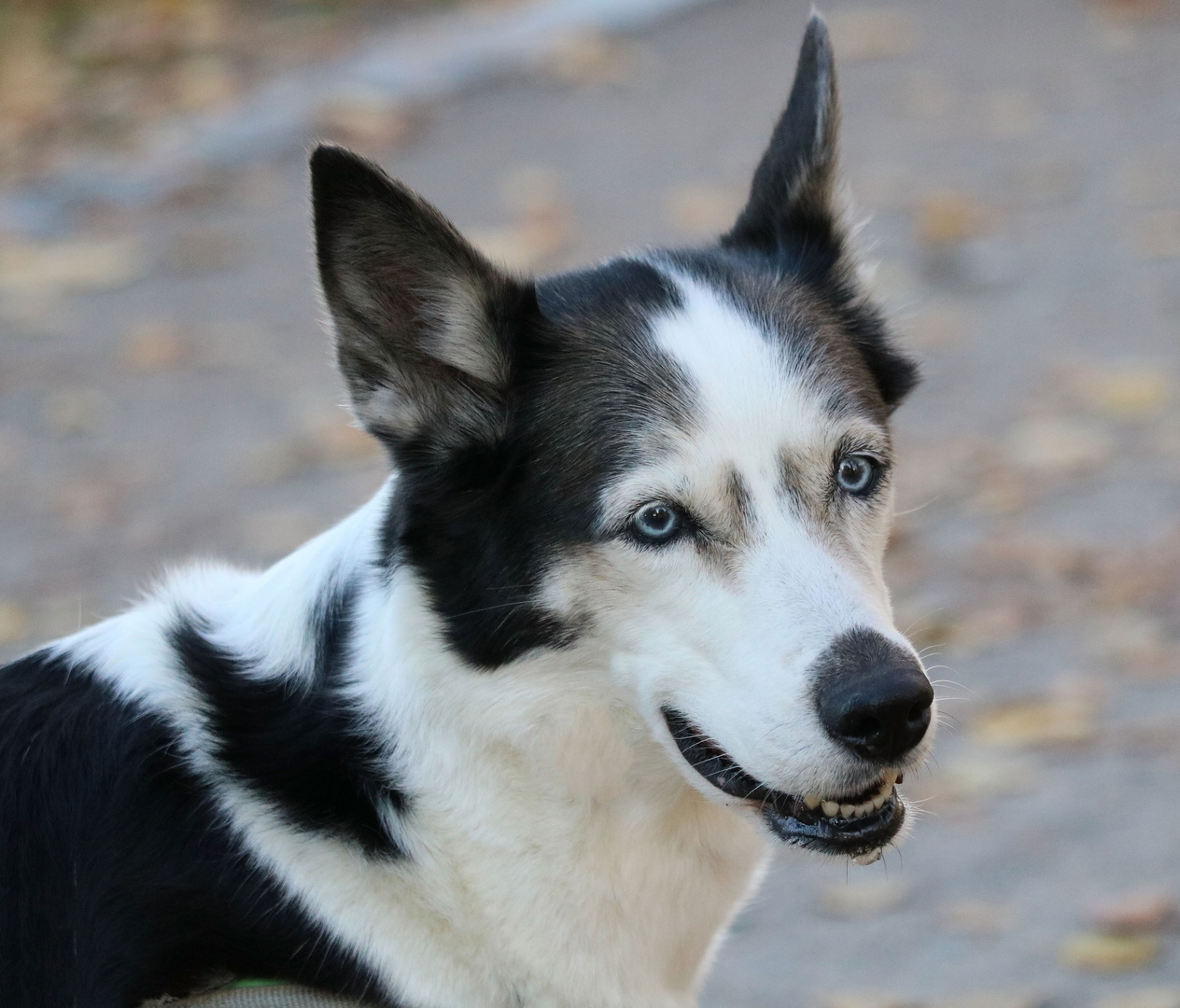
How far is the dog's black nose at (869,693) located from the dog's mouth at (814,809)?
0.16m

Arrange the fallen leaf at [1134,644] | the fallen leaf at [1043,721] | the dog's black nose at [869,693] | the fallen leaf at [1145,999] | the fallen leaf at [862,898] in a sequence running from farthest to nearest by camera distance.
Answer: the fallen leaf at [1134,644], the fallen leaf at [1043,721], the fallen leaf at [862,898], the fallen leaf at [1145,999], the dog's black nose at [869,693]

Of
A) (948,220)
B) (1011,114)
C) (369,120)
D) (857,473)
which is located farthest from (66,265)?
(857,473)

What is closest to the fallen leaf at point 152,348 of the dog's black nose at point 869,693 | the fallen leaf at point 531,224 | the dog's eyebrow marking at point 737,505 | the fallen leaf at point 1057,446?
the fallen leaf at point 531,224

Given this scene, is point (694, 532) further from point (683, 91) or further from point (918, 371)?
point (683, 91)

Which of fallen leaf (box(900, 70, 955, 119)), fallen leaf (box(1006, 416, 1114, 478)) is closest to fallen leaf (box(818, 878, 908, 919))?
fallen leaf (box(1006, 416, 1114, 478))

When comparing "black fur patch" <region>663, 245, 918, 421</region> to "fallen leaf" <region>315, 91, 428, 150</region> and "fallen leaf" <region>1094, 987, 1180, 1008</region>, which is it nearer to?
"fallen leaf" <region>1094, 987, 1180, 1008</region>

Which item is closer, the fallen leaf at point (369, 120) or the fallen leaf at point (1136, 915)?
the fallen leaf at point (1136, 915)

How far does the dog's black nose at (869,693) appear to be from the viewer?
243 cm

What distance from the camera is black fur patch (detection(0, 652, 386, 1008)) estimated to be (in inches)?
102

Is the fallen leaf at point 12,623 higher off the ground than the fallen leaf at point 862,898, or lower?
higher

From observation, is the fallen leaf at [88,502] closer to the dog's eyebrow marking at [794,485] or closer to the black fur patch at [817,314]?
the black fur patch at [817,314]

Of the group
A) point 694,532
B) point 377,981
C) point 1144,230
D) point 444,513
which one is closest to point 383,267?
point 444,513

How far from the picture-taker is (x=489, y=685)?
2.73 m

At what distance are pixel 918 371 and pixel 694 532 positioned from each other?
0.79m
